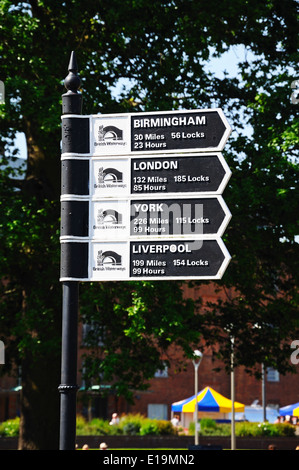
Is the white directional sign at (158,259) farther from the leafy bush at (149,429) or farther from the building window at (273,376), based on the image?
the building window at (273,376)

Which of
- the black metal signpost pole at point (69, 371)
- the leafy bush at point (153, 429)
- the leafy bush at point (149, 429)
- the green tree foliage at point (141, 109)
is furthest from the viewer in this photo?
the leafy bush at point (149, 429)

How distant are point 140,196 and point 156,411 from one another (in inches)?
2282

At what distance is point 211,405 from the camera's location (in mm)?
36906

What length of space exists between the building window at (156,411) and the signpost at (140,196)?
57.6 m

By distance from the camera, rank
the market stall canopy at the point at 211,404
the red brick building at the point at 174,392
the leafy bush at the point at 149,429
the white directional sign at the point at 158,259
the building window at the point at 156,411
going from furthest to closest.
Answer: the building window at the point at 156,411 → the red brick building at the point at 174,392 → the leafy bush at the point at 149,429 → the market stall canopy at the point at 211,404 → the white directional sign at the point at 158,259

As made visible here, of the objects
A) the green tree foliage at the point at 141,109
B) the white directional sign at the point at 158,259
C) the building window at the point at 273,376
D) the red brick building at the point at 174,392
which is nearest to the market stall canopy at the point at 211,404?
the green tree foliage at the point at 141,109

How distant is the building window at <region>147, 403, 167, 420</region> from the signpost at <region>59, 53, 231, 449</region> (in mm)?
57602

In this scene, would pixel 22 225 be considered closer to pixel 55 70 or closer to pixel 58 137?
pixel 58 137

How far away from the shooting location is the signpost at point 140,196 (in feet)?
21.8

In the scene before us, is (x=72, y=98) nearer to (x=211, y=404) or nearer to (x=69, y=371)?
(x=69, y=371)

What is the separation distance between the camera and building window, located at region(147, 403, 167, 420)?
62844 millimetres

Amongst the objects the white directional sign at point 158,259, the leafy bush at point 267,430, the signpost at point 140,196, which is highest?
the signpost at point 140,196

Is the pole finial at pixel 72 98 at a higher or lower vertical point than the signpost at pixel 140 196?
higher
